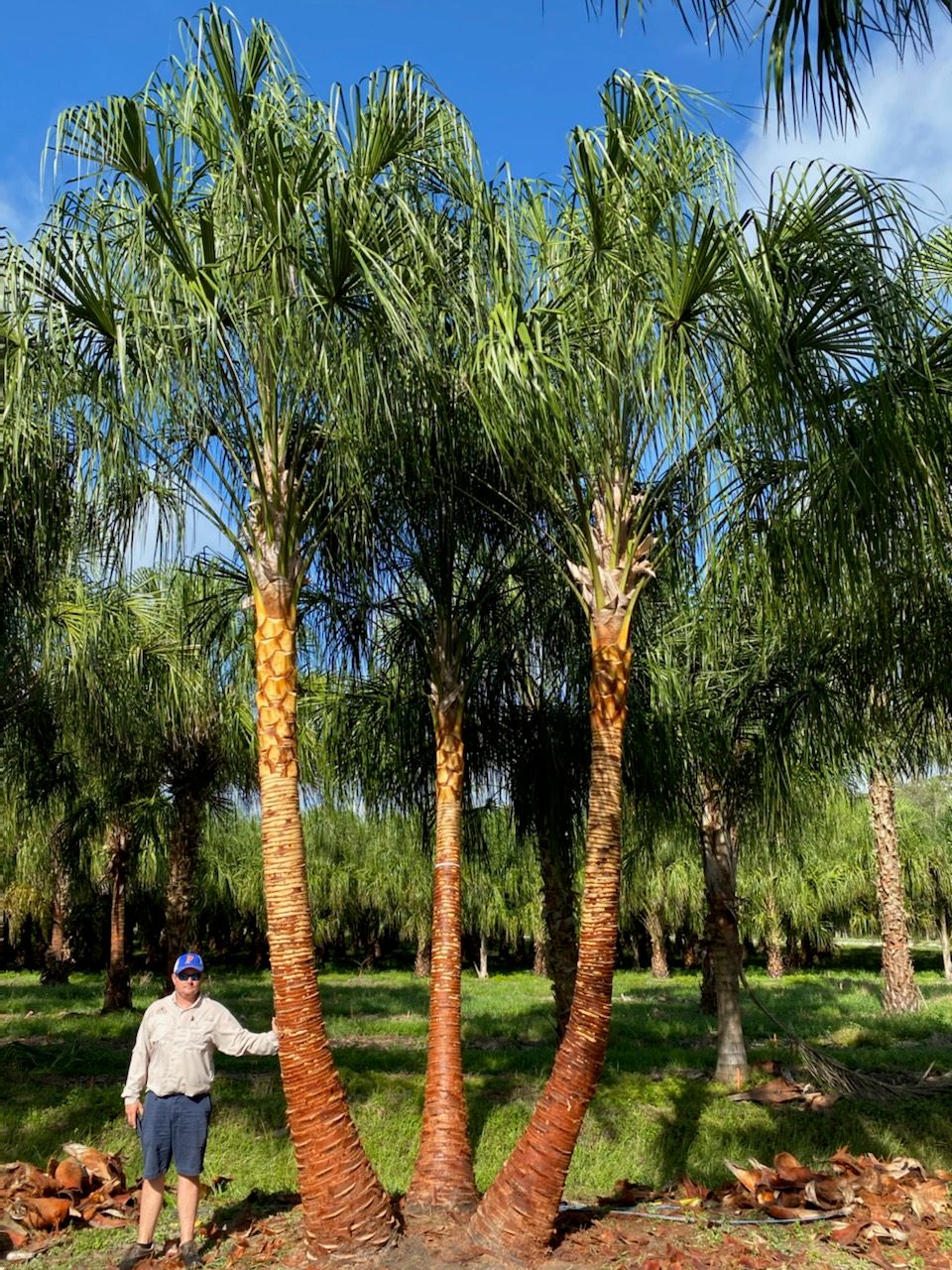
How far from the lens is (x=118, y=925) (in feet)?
65.4

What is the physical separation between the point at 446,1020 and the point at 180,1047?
2.00 meters

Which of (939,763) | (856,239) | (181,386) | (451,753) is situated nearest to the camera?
(856,239)

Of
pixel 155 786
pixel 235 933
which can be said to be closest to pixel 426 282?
pixel 155 786

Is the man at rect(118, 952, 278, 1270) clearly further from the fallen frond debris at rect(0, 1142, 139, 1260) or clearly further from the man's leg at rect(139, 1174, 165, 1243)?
the fallen frond debris at rect(0, 1142, 139, 1260)

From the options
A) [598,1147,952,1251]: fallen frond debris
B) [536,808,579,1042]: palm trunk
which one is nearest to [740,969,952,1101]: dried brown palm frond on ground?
[536,808,579,1042]: palm trunk

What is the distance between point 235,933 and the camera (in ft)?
143

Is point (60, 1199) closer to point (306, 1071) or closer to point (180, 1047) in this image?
point (180, 1047)

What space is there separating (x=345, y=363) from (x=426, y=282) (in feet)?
2.55

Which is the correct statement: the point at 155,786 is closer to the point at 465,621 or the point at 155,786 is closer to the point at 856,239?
the point at 465,621

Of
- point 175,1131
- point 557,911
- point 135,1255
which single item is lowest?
point 135,1255

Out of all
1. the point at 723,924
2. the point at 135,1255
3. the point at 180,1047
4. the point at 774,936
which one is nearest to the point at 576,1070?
the point at 180,1047

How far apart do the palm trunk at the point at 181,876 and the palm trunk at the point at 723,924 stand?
772 cm

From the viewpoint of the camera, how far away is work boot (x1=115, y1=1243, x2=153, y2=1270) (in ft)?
18.8

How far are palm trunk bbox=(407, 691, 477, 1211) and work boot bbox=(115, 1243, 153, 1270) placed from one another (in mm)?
1538
